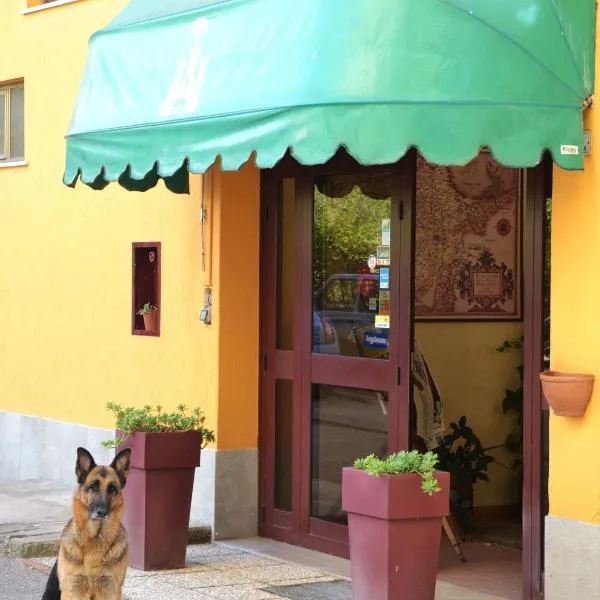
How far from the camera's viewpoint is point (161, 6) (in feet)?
28.8

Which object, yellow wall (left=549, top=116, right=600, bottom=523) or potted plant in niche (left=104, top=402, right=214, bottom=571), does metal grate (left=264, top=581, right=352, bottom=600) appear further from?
yellow wall (left=549, top=116, right=600, bottom=523)

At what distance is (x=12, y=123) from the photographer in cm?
1268

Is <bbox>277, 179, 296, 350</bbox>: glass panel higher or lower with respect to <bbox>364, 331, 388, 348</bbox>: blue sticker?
higher

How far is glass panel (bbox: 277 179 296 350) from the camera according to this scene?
9.66 meters

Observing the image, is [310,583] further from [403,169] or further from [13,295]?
[13,295]

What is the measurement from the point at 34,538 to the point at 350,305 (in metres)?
2.67

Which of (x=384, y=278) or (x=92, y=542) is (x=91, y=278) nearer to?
(x=384, y=278)

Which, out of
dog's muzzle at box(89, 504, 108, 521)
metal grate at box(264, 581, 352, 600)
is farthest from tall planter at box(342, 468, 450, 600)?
dog's muzzle at box(89, 504, 108, 521)

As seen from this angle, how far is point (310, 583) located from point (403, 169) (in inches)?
104

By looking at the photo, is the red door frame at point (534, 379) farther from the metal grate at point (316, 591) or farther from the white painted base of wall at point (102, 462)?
the white painted base of wall at point (102, 462)

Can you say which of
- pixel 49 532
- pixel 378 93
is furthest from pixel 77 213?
pixel 378 93

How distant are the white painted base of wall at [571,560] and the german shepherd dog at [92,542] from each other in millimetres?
2274

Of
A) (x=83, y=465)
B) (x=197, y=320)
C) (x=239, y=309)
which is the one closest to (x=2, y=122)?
(x=197, y=320)

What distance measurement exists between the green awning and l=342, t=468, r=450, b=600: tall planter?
163cm
